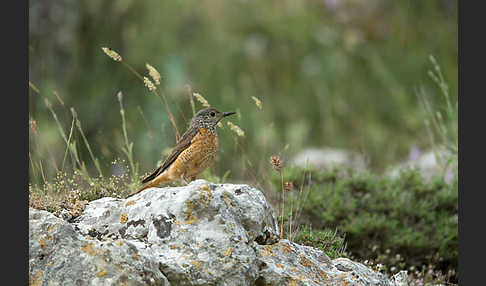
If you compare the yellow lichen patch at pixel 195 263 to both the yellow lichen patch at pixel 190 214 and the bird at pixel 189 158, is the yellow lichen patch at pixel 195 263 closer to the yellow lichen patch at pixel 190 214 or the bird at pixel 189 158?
the yellow lichen patch at pixel 190 214

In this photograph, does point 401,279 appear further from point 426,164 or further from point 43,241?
point 426,164

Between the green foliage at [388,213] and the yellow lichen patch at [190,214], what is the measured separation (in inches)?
96.9

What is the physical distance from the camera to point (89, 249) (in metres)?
3.28

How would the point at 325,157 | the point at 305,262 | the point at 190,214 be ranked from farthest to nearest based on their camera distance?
1. the point at 325,157
2. the point at 305,262
3. the point at 190,214

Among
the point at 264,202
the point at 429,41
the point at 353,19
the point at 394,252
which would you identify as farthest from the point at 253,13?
the point at 264,202

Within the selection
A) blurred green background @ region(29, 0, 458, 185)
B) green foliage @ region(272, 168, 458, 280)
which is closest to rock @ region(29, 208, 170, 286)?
A: green foliage @ region(272, 168, 458, 280)

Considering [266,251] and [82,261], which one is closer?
[82,261]

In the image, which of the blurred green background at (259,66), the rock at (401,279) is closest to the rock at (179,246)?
the rock at (401,279)

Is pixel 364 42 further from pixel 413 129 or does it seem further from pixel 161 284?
pixel 161 284

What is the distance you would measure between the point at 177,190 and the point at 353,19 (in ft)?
34.6

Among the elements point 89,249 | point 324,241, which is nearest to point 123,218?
point 89,249

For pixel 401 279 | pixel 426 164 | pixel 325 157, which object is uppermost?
pixel 401 279

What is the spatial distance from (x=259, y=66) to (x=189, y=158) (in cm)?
877

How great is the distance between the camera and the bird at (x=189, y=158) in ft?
15.7
